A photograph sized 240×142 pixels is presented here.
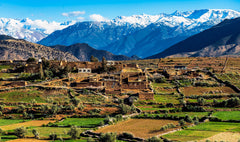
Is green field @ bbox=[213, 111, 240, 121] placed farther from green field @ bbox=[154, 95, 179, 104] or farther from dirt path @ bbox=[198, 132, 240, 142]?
green field @ bbox=[154, 95, 179, 104]

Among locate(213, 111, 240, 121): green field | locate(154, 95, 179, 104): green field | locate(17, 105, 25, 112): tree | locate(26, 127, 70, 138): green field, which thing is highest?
locate(154, 95, 179, 104): green field

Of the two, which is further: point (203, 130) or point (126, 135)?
point (203, 130)

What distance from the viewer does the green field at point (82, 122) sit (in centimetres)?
5072

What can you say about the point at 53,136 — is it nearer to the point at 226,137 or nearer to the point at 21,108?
the point at 21,108

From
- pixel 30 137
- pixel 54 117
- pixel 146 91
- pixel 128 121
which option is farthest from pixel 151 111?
pixel 30 137

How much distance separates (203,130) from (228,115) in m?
11.0

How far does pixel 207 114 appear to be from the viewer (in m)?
55.0

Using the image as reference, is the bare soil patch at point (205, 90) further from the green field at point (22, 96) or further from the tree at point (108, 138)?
the tree at point (108, 138)

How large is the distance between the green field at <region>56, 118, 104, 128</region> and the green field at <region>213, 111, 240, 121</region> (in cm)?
1976

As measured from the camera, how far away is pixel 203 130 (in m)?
44.8

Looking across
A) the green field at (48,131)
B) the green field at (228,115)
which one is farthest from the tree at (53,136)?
the green field at (228,115)

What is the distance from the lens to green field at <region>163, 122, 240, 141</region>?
41.4 metres

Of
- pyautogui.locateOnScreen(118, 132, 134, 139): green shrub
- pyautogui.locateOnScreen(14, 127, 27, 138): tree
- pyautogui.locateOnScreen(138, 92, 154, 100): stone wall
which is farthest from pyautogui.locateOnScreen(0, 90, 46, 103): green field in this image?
pyautogui.locateOnScreen(118, 132, 134, 139): green shrub

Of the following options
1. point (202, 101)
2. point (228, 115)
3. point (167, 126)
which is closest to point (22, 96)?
point (167, 126)
